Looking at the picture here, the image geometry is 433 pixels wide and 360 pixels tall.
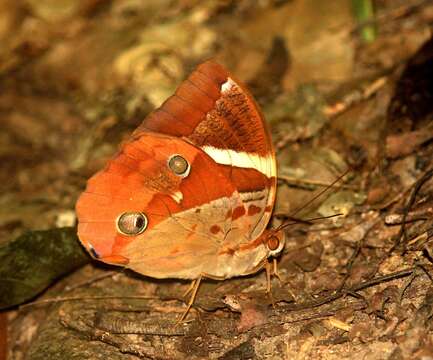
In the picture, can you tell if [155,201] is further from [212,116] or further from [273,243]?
[273,243]

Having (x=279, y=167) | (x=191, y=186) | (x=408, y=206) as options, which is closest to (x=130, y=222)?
(x=191, y=186)

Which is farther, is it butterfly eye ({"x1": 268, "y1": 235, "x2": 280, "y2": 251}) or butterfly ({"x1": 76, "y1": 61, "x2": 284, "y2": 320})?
butterfly eye ({"x1": 268, "y1": 235, "x2": 280, "y2": 251})

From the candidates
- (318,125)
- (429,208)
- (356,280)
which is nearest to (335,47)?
(318,125)

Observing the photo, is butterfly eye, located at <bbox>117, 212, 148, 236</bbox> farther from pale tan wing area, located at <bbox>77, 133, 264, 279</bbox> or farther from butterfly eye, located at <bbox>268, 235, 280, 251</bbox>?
butterfly eye, located at <bbox>268, 235, 280, 251</bbox>

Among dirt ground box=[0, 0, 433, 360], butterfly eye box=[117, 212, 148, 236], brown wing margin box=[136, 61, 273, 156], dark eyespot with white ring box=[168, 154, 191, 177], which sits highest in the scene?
brown wing margin box=[136, 61, 273, 156]

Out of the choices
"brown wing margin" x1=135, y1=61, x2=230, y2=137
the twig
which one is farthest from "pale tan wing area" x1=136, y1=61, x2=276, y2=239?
the twig

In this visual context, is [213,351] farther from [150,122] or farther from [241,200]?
[150,122]
